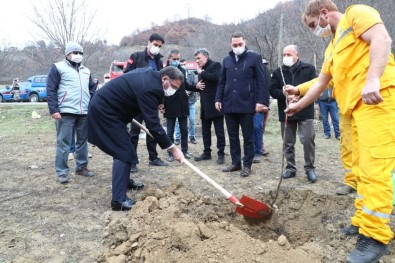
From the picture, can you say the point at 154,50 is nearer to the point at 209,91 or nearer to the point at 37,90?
the point at 209,91

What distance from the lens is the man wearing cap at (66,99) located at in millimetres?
4844

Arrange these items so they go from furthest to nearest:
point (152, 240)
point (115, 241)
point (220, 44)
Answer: point (220, 44), point (115, 241), point (152, 240)

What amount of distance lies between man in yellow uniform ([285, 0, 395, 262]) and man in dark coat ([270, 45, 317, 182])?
195cm

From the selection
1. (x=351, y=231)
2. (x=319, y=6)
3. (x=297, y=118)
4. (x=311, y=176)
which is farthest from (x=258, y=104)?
(x=351, y=231)

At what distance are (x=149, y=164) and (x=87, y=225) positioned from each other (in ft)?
7.98

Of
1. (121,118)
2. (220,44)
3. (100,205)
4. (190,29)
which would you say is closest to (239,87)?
(121,118)

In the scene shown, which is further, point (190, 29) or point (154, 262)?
point (190, 29)

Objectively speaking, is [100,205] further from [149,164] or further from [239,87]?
[239,87]

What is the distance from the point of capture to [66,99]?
4.90 metres

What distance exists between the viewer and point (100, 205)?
13.8 feet

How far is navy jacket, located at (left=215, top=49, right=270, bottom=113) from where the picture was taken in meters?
5.12

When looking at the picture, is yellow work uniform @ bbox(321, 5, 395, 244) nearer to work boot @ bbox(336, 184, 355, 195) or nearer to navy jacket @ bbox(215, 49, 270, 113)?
work boot @ bbox(336, 184, 355, 195)

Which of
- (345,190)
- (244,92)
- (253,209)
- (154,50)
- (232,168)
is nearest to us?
(253,209)

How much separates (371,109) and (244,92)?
2.58 meters
